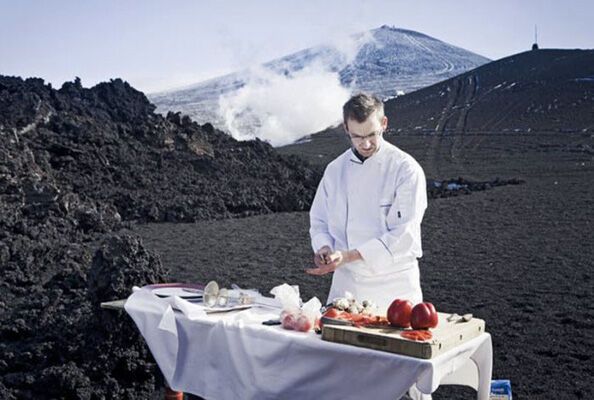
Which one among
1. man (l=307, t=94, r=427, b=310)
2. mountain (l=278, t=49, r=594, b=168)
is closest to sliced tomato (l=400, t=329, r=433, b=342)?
man (l=307, t=94, r=427, b=310)

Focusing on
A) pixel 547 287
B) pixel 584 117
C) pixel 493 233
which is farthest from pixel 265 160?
pixel 584 117

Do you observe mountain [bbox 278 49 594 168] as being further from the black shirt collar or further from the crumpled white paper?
the crumpled white paper

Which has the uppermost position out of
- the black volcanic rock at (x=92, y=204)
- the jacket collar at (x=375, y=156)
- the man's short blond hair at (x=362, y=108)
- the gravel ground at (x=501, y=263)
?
the man's short blond hair at (x=362, y=108)

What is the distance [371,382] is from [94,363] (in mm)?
3253

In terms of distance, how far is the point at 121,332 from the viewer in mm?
5570

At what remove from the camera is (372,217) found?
3.65m

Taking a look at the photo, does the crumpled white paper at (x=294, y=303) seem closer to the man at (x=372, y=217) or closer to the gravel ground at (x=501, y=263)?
the man at (x=372, y=217)

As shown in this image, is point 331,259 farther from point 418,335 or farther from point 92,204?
point 92,204

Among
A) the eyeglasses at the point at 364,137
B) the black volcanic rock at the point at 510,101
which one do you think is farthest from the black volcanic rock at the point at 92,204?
the black volcanic rock at the point at 510,101

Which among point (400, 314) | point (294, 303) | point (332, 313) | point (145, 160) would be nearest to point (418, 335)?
point (400, 314)

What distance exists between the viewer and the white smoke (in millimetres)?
45184

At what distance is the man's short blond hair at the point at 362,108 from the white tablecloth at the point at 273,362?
3.30 ft

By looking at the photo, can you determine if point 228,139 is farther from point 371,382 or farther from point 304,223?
point 371,382

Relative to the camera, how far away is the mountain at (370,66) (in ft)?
224
